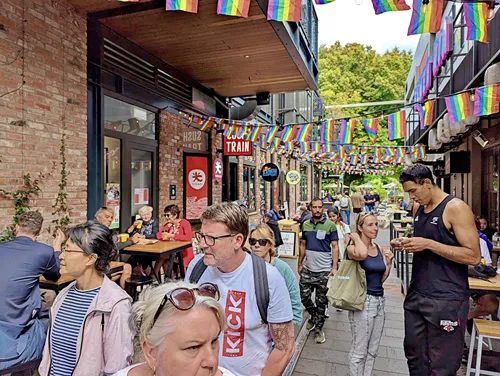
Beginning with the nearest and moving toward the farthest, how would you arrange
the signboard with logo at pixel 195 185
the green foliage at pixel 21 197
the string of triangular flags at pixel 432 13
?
the string of triangular flags at pixel 432 13, the green foliage at pixel 21 197, the signboard with logo at pixel 195 185

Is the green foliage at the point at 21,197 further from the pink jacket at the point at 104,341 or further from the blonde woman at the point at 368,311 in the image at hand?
the blonde woman at the point at 368,311

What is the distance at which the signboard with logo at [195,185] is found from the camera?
8641mm

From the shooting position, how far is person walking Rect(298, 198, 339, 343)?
4.89 metres

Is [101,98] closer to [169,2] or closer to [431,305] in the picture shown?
[169,2]

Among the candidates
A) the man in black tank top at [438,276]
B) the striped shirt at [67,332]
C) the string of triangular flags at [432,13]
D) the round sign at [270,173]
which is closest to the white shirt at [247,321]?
the striped shirt at [67,332]

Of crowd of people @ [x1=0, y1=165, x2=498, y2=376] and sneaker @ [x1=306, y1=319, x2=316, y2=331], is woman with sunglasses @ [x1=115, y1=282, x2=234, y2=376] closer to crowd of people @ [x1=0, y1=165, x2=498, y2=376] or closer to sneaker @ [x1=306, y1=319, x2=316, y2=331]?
crowd of people @ [x1=0, y1=165, x2=498, y2=376]

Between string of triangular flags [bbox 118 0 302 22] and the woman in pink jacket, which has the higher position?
string of triangular flags [bbox 118 0 302 22]

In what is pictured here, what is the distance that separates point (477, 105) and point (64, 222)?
21.0 feet

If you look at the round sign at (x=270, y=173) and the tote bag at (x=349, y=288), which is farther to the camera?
the round sign at (x=270, y=173)

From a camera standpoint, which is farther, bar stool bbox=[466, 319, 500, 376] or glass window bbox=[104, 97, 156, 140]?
glass window bbox=[104, 97, 156, 140]

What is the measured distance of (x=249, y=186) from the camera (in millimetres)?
13453

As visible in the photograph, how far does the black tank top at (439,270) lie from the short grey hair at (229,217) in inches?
67.9

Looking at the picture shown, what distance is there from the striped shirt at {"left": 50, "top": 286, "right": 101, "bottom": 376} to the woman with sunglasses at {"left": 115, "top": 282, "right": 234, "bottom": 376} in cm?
86

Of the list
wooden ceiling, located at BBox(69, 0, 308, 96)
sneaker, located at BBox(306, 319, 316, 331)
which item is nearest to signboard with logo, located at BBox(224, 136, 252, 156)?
wooden ceiling, located at BBox(69, 0, 308, 96)
